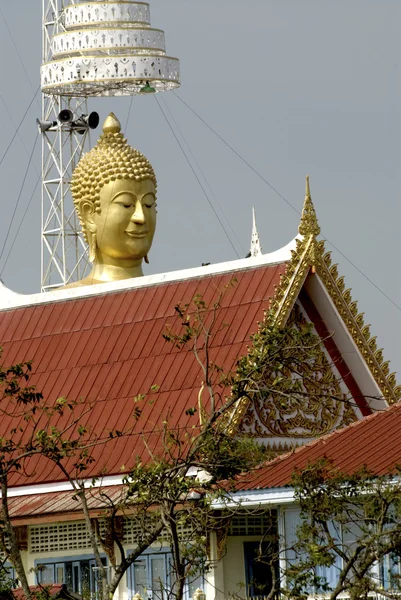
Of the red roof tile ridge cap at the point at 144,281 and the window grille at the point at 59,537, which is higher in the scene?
the red roof tile ridge cap at the point at 144,281

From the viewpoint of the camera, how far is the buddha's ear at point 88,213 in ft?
136

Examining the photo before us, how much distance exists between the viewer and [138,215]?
4103 cm

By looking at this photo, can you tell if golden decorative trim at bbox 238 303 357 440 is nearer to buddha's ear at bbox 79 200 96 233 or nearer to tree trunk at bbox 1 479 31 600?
buddha's ear at bbox 79 200 96 233

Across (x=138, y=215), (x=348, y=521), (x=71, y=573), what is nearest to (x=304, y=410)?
(x=71, y=573)

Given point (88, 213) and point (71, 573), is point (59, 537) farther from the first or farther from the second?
point (88, 213)

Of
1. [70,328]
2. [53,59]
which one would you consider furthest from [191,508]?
[53,59]

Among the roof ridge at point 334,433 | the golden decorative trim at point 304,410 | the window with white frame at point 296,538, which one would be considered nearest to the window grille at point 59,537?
the golden decorative trim at point 304,410

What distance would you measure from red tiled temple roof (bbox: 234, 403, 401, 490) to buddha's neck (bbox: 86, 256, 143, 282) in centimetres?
904

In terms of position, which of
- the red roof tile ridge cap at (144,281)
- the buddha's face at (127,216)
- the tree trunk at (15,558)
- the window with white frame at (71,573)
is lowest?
the tree trunk at (15,558)

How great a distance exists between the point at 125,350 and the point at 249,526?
4131 millimetres

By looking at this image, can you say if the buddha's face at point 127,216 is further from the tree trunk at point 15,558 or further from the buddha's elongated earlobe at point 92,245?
the tree trunk at point 15,558

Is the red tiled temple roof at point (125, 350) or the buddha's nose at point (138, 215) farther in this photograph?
the buddha's nose at point (138, 215)

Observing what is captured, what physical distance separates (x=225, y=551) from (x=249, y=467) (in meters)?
5.35

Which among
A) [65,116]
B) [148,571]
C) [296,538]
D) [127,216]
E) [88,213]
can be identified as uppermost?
[65,116]
